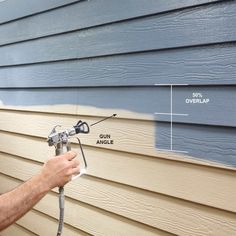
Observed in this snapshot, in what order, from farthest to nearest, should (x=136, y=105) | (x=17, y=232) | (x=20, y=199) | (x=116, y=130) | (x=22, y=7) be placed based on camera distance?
1. (x=17, y=232)
2. (x=22, y=7)
3. (x=116, y=130)
4. (x=136, y=105)
5. (x=20, y=199)

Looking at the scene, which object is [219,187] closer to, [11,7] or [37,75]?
[37,75]

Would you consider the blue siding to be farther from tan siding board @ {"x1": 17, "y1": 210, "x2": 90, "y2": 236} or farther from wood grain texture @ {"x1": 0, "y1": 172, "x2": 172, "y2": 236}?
tan siding board @ {"x1": 17, "y1": 210, "x2": 90, "y2": 236}

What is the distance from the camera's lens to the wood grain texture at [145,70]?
4.18 feet

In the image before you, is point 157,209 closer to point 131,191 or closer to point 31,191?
point 131,191

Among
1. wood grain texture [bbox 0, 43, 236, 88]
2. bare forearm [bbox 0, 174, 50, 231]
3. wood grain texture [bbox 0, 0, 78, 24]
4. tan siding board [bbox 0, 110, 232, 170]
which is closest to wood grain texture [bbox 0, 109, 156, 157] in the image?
tan siding board [bbox 0, 110, 232, 170]

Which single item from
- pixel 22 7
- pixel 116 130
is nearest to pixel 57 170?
pixel 116 130

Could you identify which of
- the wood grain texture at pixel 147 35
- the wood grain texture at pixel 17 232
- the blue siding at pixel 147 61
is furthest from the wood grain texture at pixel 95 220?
the wood grain texture at pixel 147 35

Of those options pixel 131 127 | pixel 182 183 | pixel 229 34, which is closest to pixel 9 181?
pixel 131 127

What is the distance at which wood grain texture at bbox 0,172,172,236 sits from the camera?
1.63m

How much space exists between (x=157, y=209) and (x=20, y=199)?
602 mm

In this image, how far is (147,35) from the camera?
59.6 inches

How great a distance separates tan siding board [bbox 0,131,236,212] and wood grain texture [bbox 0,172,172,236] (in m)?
0.20

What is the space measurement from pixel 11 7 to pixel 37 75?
58 centimetres

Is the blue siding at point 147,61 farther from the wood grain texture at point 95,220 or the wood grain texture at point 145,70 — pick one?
the wood grain texture at point 95,220
